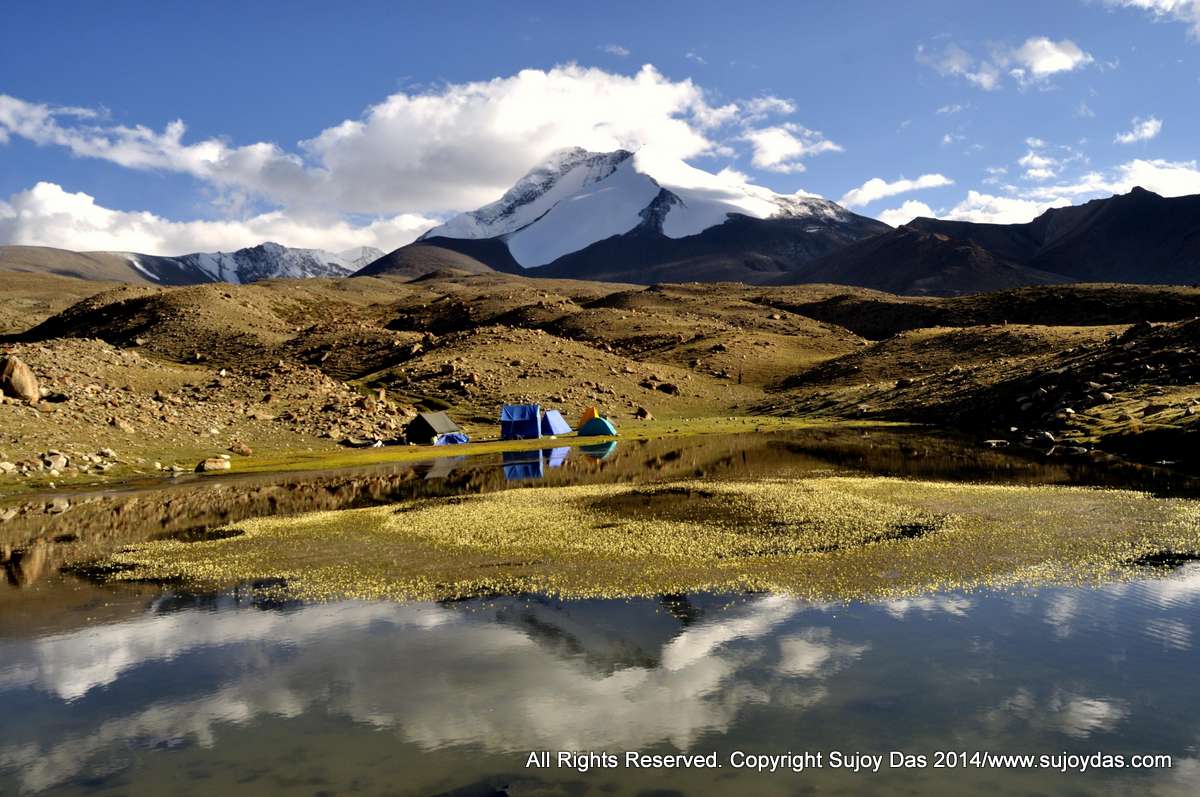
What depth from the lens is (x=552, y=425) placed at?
Result: 294ft

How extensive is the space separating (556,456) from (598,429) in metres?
18.3

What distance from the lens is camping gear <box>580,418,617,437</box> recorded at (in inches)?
3428

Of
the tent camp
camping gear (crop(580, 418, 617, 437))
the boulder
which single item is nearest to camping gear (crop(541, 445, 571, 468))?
camping gear (crop(580, 418, 617, 437))

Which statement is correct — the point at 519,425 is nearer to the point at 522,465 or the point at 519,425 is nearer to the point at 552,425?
the point at 552,425

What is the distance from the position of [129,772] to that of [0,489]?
4503 cm

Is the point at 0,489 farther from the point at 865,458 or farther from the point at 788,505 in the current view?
the point at 865,458

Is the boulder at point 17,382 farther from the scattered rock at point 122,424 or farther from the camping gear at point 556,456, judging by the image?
the camping gear at point 556,456

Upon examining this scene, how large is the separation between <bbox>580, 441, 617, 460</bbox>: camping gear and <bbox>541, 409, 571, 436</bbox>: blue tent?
9.16m

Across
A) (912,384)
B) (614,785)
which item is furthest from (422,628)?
(912,384)

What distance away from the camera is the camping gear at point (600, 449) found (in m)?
68.0

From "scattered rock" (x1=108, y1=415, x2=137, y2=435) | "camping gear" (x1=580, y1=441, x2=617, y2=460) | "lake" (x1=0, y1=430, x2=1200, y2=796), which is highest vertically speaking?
"scattered rock" (x1=108, y1=415, x2=137, y2=435)

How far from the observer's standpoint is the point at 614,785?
39.1 feet

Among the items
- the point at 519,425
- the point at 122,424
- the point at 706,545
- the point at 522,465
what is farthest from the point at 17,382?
the point at 706,545

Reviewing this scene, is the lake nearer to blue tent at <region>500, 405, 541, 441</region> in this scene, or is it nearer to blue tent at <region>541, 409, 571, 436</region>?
blue tent at <region>500, 405, 541, 441</region>
